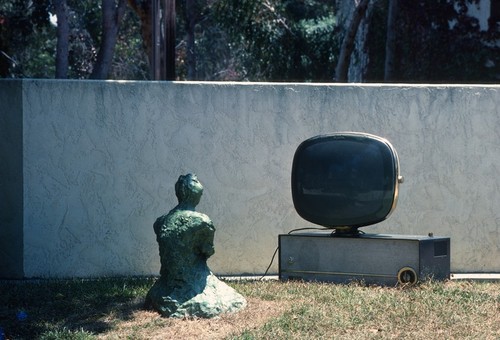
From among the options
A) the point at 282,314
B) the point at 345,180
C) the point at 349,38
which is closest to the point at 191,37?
the point at 349,38

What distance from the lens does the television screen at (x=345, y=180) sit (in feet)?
24.2

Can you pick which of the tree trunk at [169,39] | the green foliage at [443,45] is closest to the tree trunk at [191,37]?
the green foliage at [443,45]

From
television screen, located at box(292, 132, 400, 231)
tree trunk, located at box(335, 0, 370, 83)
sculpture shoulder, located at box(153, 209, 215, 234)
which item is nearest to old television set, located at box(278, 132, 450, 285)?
television screen, located at box(292, 132, 400, 231)

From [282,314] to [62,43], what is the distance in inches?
302

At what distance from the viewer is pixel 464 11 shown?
63.0 feet

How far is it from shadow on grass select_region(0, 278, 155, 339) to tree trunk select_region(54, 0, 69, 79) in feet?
17.4

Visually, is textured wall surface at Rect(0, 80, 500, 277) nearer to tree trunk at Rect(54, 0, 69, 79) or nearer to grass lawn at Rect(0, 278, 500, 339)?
grass lawn at Rect(0, 278, 500, 339)

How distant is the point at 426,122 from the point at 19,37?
20849 millimetres

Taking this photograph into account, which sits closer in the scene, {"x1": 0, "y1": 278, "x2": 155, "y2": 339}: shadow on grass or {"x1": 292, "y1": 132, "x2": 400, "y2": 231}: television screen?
{"x1": 0, "y1": 278, "x2": 155, "y2": 339}: shadow on grass

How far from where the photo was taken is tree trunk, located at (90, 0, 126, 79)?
1276 cm

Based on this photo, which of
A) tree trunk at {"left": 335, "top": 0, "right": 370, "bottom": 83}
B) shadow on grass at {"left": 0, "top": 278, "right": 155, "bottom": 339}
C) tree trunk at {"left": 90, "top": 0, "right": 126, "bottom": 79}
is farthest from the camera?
tree trunk at {"left": 335, "top": 0, "right": 370, "bottom": 83}

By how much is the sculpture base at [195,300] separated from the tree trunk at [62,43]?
22.7 feet

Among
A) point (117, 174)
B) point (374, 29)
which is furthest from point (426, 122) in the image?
point (374, 29)

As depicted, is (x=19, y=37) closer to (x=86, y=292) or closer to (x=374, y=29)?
(x=374, y=29)
